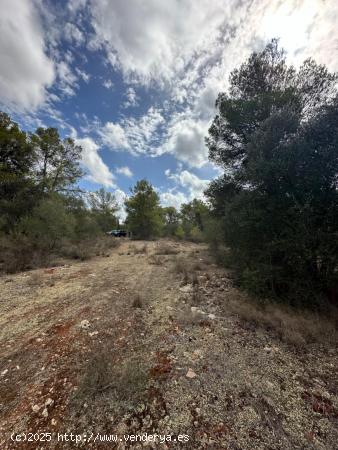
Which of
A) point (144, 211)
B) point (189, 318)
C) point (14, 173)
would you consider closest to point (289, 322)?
point (189, 318)

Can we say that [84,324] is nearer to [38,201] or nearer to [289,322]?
[289,322]

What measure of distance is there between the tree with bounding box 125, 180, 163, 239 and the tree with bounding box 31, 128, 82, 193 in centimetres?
1109

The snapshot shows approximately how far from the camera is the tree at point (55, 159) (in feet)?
47.1

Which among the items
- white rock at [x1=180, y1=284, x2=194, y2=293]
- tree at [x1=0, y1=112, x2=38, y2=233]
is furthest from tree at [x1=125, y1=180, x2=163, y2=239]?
white rock at [x1=180, y1=284, x2=194, y2=293]

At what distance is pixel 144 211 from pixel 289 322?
23937 mm

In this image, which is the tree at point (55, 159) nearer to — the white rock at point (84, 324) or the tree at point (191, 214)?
the white rock at point (84, 324)

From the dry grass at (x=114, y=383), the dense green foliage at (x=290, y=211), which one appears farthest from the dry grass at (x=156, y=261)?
the dry grass at (x=114, y=383)

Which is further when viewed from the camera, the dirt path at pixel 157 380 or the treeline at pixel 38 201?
the treeline at pixel 38 201

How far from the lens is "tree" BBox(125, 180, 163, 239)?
26656 millimetres

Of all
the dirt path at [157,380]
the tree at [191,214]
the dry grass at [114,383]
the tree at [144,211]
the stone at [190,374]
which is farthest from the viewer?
the tree at [191,214]

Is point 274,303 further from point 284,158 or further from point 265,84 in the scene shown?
point 265,84

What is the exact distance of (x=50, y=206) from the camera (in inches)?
420

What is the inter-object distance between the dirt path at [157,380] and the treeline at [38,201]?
5.72 metres

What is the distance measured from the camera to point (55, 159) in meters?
15.3
